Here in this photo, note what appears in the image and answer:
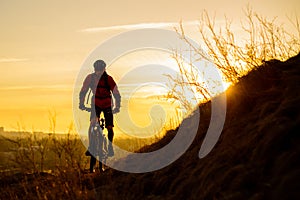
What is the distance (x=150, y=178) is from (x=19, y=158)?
220 centimetres

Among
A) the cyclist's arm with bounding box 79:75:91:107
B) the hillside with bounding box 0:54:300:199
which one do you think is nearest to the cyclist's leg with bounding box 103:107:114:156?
the cyclist's arm with bounding box 79:75:91:107

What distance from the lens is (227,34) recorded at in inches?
360

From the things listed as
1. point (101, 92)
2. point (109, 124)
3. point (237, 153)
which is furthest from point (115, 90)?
point (237, 153)

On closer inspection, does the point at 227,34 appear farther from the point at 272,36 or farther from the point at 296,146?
the point at 296,146

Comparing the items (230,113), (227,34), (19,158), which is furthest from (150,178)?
(227,34)

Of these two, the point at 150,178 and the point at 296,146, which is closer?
the point at 296,146

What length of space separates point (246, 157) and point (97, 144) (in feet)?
22.2

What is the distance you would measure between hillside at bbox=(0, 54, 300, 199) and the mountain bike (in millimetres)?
2411

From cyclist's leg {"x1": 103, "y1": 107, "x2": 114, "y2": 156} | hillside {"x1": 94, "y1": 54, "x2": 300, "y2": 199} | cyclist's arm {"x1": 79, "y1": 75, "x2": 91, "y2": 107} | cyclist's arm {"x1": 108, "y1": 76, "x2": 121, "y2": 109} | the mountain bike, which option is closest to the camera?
hillside {"x1": 94, "y1": 54, "x2": 300, "y2": 199}

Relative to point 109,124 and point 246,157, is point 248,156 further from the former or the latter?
point 109,124

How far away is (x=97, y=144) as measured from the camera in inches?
467

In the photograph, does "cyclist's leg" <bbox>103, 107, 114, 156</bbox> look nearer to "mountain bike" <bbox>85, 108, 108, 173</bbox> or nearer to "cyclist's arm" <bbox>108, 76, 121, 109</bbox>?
"mountain bike" <bbox>85, 108, 108, 173</bbox>

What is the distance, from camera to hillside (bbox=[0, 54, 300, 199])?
4.79 m

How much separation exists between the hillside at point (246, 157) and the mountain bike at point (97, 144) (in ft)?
7.91
